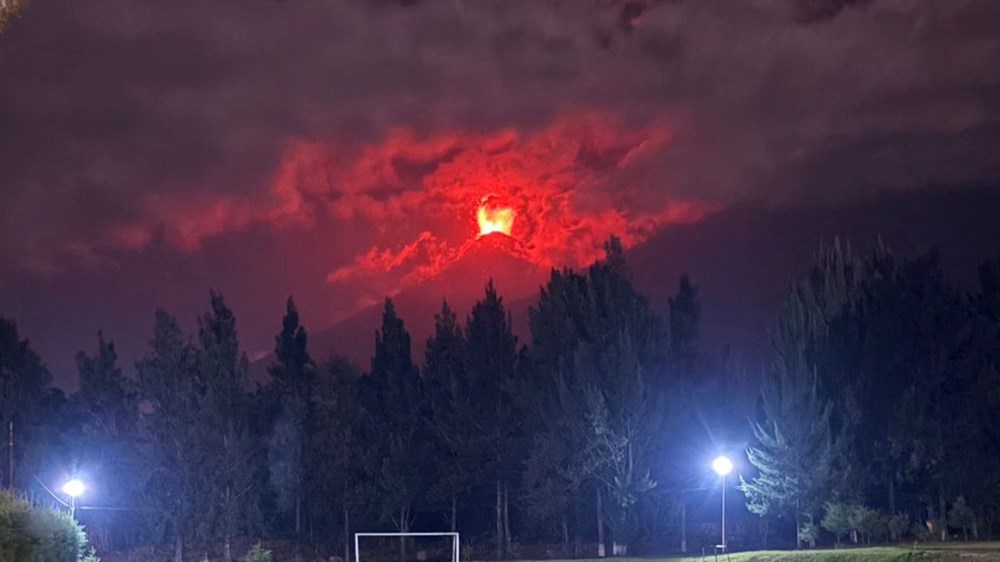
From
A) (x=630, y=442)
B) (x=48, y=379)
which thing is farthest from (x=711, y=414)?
(x=48, y=379)

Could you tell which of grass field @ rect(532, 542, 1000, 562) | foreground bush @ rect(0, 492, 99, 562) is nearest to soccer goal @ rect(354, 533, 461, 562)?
grass field @ rect(532, 542, 1000, 562)

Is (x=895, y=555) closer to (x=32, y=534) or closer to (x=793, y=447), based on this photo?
(x=793, y=447)

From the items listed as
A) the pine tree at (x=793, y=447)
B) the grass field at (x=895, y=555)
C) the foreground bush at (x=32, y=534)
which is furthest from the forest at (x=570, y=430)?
the foreground bush at (x=32, y=534)

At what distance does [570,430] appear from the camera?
55312 millimetres

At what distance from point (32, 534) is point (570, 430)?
3470 centimetres

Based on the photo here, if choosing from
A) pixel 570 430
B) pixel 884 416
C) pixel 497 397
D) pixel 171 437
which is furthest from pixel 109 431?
pixel 884 416

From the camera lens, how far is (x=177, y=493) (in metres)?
57.4

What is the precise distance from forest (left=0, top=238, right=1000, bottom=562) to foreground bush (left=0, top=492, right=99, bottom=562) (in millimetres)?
24276

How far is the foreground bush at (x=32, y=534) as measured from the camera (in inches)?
853

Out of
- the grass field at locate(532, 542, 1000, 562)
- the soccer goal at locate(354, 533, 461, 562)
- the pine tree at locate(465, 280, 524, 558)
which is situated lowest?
the soccer goal at locate(354, 533, 461, 562)

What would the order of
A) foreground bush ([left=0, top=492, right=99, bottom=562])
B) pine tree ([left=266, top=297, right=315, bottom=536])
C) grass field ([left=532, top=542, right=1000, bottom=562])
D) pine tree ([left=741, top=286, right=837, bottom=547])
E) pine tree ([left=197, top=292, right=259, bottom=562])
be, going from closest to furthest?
foreground bush ([left=0, top=492, right=99, bottom=562]), grass field ([left=532, top=542, right=1000, bottom=562]), pine tree ([left=741, top=286, right=837, bottom=547]), pine tree ([left=197, top=292, right=259, bottom=562]), pine tree ([left=266, top=297, right=315, bottom=536])

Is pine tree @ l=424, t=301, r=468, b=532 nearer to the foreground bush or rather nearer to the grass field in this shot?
the grass field

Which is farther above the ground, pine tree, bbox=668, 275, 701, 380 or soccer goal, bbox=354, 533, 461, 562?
pine tree, bbox=668, 275, 701, 380

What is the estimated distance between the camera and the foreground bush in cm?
2166
